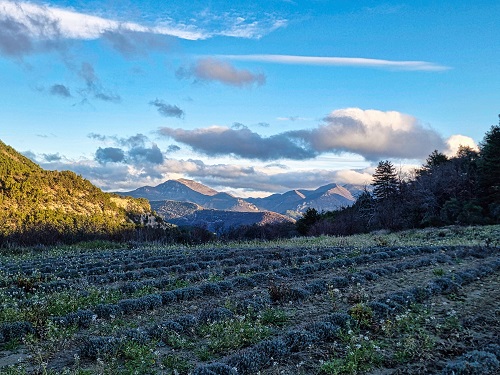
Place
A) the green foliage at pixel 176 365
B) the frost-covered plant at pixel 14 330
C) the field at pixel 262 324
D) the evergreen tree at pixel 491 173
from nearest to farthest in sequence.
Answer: the green foliage at pixel 176 365 < the field at pixel 262 324 < the frost-covered plant at pixel 14 330 < the evergreen tree at pixel 491 173

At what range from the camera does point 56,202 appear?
102m

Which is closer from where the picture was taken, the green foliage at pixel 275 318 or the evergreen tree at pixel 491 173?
the green foliage at pixel 275 318

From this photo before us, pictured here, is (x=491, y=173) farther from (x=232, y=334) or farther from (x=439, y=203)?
(x=232, y=334)

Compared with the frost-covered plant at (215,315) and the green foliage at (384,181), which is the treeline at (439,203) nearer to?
the green foliage at (384,181)

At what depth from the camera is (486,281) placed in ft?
49.3

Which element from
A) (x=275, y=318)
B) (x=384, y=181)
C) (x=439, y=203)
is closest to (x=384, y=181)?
(x=384, y=181)

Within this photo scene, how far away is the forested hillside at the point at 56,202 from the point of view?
85.0 m

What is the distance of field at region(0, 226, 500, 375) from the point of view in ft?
25.3

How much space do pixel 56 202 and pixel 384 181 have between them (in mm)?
75441

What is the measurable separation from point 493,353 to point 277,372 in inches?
162

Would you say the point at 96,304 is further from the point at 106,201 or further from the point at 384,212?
the point at 106,201

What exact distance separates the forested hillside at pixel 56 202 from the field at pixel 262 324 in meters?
58.3

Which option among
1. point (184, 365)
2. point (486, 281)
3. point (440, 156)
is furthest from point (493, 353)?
point (440, 156)

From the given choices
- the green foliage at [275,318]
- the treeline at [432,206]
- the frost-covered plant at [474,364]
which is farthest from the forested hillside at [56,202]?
the frost-covered plant at [474,364]
